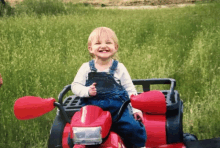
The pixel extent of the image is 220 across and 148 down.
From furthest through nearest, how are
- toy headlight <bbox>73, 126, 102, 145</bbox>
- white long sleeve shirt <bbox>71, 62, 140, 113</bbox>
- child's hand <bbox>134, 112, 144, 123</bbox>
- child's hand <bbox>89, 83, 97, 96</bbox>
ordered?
child's hand <bbox>134, 112, 144, 123</bbox>
white long sleeve shirt <bbox>71, 62, 140, 113</bbox>
child's hand <bbox>89, 83, 97, 96</bbox>
toy headlight <bbox>73, 126, 102, 145</bbox>

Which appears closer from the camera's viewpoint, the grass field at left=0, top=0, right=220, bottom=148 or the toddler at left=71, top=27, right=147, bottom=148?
the toddler at left=71, top=27, right=147, bottom=148

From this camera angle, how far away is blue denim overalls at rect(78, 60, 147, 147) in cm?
177

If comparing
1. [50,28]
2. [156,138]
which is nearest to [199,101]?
[156,138]

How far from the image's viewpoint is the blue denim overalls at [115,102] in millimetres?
1767

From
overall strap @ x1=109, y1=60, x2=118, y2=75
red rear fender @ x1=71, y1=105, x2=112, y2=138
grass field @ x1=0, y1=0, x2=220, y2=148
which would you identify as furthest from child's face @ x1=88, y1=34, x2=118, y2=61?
grass field @ x1=0, y1=0, x2=220, y2=148

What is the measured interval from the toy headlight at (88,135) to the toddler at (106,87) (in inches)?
11.9

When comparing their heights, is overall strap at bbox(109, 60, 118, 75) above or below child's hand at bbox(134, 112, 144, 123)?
above

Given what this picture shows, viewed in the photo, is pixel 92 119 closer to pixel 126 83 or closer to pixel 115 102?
pixel 115 102

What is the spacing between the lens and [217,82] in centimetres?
402

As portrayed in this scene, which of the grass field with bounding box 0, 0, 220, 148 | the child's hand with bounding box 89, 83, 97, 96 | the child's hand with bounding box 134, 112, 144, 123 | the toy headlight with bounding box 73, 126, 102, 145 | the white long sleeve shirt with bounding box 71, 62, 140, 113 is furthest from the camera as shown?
the grass field with bounding box 0, 0, 220, 148

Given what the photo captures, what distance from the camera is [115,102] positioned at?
5.83 ft

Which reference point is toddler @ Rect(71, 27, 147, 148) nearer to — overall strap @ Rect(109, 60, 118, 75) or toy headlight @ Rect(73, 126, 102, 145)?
overall strap @ Rect(109, 60, 118, 75)

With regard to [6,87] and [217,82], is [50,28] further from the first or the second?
[217,82]

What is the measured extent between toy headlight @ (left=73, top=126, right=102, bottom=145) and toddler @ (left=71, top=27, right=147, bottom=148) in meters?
0.30
